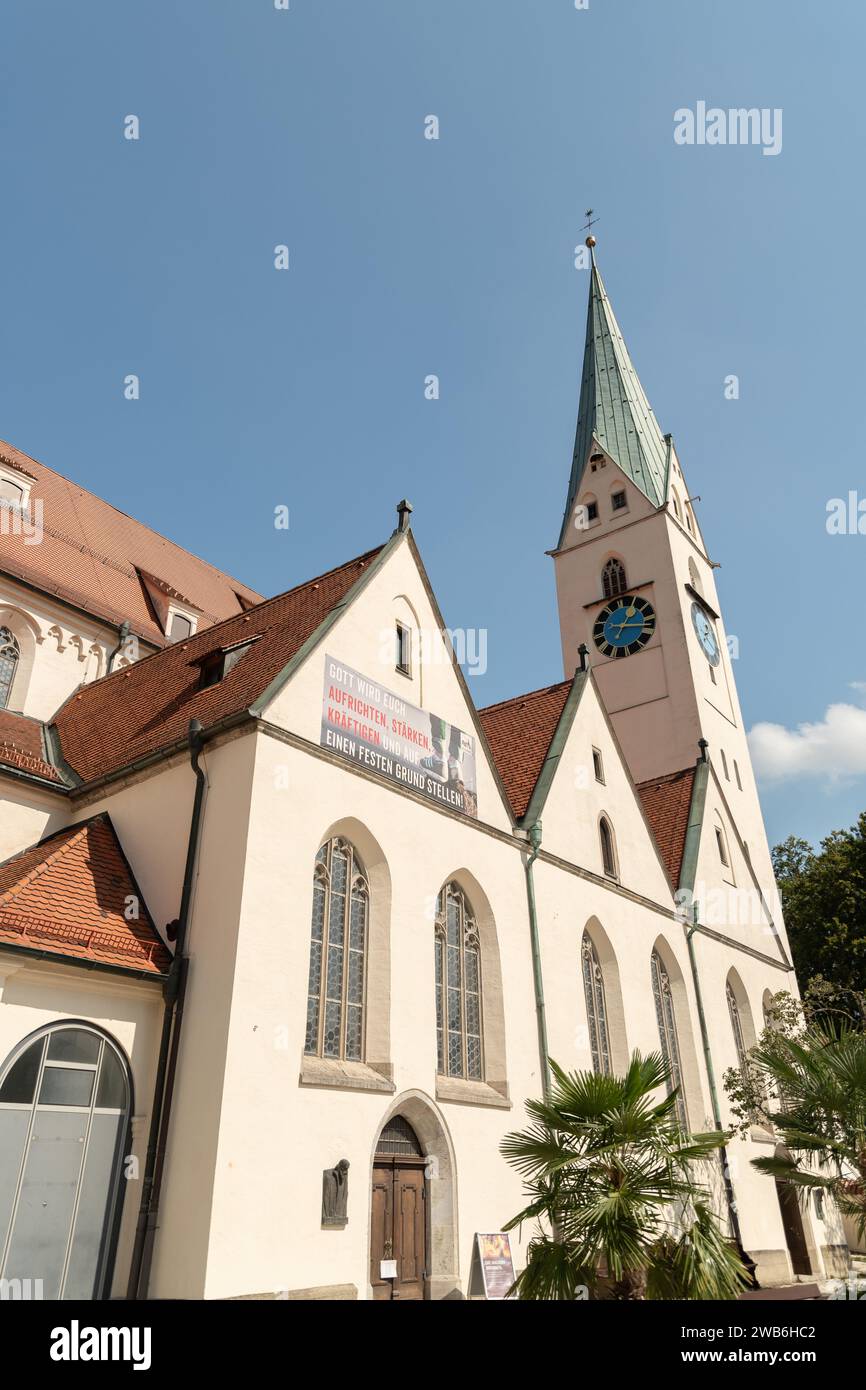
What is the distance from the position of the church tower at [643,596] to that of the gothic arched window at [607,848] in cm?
1075

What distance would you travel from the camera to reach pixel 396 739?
15547 millimetres


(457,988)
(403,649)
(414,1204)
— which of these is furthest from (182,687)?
(414,1204)

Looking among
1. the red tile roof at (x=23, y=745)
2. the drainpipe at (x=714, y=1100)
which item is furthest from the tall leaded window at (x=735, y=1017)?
the red tile roof at (x=23, y=745)

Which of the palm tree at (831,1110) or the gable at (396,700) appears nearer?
the palm tree at (831,1110)

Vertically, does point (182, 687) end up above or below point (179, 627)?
A: below

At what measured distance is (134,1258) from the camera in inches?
416

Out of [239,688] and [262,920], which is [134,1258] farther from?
[239,688]

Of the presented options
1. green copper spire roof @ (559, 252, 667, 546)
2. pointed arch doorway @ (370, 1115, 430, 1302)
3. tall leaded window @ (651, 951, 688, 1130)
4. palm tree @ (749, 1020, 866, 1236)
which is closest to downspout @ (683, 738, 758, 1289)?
tall leaded window @ (651, 951, 688, 1130)

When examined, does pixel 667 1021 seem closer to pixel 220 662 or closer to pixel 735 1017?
pixel 735 1017

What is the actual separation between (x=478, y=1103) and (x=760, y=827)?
76.2 ft

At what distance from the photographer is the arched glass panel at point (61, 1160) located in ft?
33.1

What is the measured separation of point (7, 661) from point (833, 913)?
108 ft

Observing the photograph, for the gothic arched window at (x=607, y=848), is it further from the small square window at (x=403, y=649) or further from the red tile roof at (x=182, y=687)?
the red tile roof at (x=182, y=687)

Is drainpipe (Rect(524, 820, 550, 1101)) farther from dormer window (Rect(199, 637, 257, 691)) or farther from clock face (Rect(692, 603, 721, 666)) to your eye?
clock face (Rect(692, 603, 721, 666))
